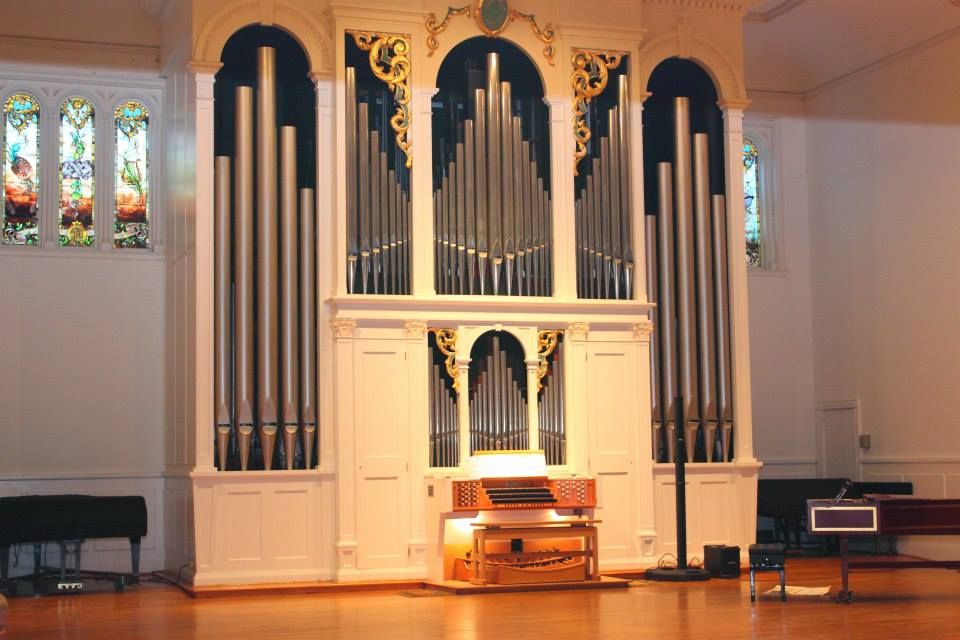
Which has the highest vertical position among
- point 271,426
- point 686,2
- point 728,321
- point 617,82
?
point 686,2

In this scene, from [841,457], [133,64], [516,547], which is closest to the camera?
[516,547]

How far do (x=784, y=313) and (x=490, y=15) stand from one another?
19.3 feet

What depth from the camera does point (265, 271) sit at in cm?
1261

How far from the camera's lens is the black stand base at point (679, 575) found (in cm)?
1257

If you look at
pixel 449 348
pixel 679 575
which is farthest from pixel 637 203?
pixel 679 575

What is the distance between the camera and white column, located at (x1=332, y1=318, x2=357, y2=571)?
12461 millimetres

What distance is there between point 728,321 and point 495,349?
257cm

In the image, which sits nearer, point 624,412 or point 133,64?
point 624,412

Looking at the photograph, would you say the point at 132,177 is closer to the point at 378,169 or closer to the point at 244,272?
the point at 244,272

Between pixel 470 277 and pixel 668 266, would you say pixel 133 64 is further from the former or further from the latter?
pixel 668 266

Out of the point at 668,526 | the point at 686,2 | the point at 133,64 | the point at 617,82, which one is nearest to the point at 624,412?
the point at 668,526

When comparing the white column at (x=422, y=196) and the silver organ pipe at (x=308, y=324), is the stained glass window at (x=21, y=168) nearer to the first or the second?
the silver organ pipe at (x=308, y=324)

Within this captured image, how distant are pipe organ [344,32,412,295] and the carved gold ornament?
318 mm

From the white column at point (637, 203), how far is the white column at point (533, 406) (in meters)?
1.32
